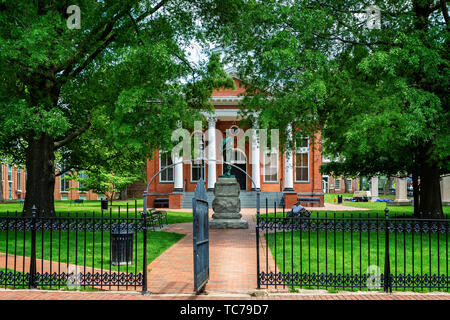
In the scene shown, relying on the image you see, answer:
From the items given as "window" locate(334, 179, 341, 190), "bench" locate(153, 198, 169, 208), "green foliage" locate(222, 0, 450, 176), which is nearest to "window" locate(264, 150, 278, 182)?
"bench" locate(153, 198, 169, 208)

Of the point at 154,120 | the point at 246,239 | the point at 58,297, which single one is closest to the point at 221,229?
the point at 246,239

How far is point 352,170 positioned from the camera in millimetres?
25141

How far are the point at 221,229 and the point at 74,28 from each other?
9.90 metres

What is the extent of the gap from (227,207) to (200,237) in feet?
42.0

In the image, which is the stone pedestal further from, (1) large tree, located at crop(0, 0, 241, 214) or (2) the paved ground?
(2) the paved ground

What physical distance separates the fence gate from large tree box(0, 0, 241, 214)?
7916 millimetres

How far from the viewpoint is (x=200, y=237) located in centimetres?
795

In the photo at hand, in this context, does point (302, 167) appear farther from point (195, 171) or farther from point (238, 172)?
point (195, 171)

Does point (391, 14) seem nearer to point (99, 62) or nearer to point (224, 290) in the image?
point (99, 62)

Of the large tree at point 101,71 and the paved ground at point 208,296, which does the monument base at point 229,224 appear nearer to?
the large tree at point 101,71

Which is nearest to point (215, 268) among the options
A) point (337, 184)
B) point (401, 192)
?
point (401, 192)

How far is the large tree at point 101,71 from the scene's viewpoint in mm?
15141

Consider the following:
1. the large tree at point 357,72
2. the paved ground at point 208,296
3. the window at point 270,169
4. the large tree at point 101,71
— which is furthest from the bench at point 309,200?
the paved ground at point 208,296

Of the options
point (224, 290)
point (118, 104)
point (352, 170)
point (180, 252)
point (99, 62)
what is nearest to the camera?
point (224, 290)
